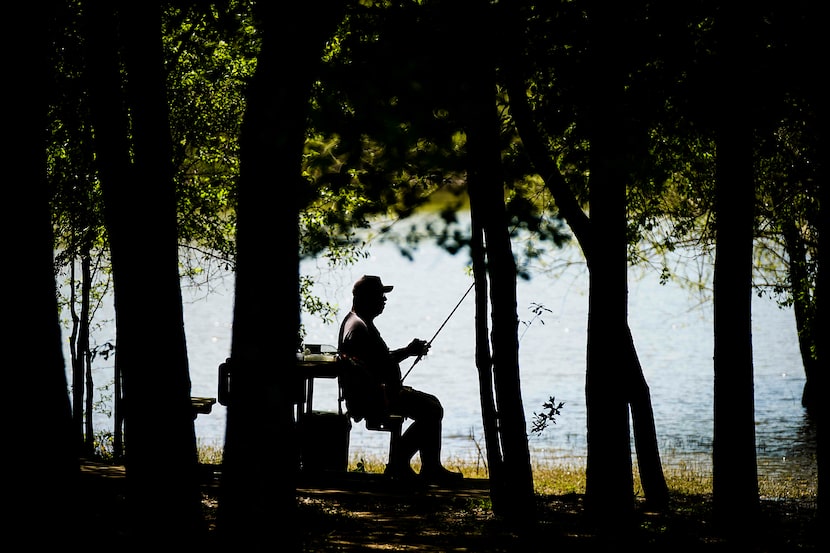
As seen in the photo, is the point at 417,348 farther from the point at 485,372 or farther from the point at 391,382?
the point at 485,372

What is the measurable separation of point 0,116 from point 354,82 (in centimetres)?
161

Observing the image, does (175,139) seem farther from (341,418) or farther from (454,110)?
(454,110)

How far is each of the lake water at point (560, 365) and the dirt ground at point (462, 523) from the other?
155 centimetres

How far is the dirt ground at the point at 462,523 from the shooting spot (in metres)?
6.02

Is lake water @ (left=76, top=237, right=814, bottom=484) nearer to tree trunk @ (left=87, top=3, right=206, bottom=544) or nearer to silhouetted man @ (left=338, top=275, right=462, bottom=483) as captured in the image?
silhouetted man @ (left=338, top=275, right=462, bottom=483)

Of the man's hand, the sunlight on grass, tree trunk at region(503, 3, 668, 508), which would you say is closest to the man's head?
the man's hand

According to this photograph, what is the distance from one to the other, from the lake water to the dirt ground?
1.55 metres

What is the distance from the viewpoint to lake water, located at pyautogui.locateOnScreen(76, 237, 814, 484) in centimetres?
1647

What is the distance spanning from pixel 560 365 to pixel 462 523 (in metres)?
23.7

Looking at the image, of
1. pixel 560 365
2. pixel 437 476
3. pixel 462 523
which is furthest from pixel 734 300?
pixel 560 365

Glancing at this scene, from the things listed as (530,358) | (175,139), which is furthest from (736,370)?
(530,358)

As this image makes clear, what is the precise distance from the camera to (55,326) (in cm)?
420

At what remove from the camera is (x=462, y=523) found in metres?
6.82

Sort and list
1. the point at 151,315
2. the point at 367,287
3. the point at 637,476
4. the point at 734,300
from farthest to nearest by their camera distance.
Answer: the point at 637,476, the point at 367,287, the point at 734,300, the point at 151,315
